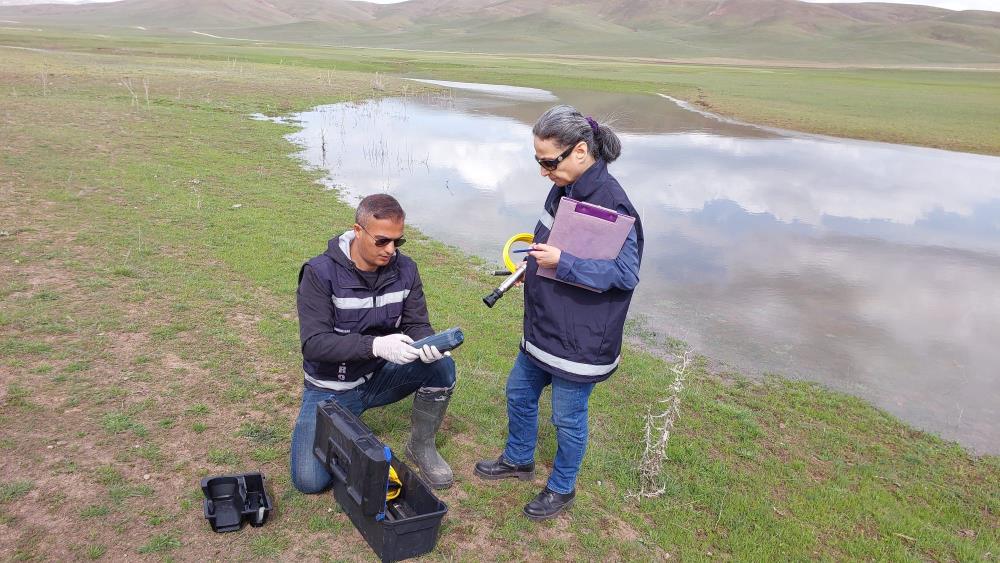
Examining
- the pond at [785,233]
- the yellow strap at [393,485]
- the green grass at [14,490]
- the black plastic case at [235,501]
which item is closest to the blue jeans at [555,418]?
the yellow strap at [393,485]

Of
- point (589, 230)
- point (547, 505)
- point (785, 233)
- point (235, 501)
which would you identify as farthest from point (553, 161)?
point (785, 233)

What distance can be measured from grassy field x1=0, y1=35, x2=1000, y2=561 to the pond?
1087 mm

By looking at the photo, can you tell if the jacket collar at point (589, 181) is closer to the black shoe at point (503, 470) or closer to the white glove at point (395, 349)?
the white glove at point (395, 349)

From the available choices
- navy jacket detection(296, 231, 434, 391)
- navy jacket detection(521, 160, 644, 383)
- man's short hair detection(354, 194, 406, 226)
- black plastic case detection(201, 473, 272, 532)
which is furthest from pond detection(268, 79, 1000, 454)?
black plastic case detection(201, 473, 272, 532)

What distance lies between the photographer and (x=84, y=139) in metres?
15.8

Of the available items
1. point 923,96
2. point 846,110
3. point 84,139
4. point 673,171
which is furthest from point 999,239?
point 923,96

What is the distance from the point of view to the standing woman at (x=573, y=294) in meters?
3.61

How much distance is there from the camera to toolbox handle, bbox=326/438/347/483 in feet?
12.7

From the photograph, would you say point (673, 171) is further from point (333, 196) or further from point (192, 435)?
point (192, 435)

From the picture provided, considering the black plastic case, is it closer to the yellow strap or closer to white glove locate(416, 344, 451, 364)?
the yellow strap

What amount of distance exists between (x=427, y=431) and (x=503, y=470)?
649 millimetres

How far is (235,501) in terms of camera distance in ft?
13.2

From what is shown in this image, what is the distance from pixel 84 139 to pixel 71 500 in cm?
1510

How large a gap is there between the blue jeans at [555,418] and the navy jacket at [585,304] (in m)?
0.19
